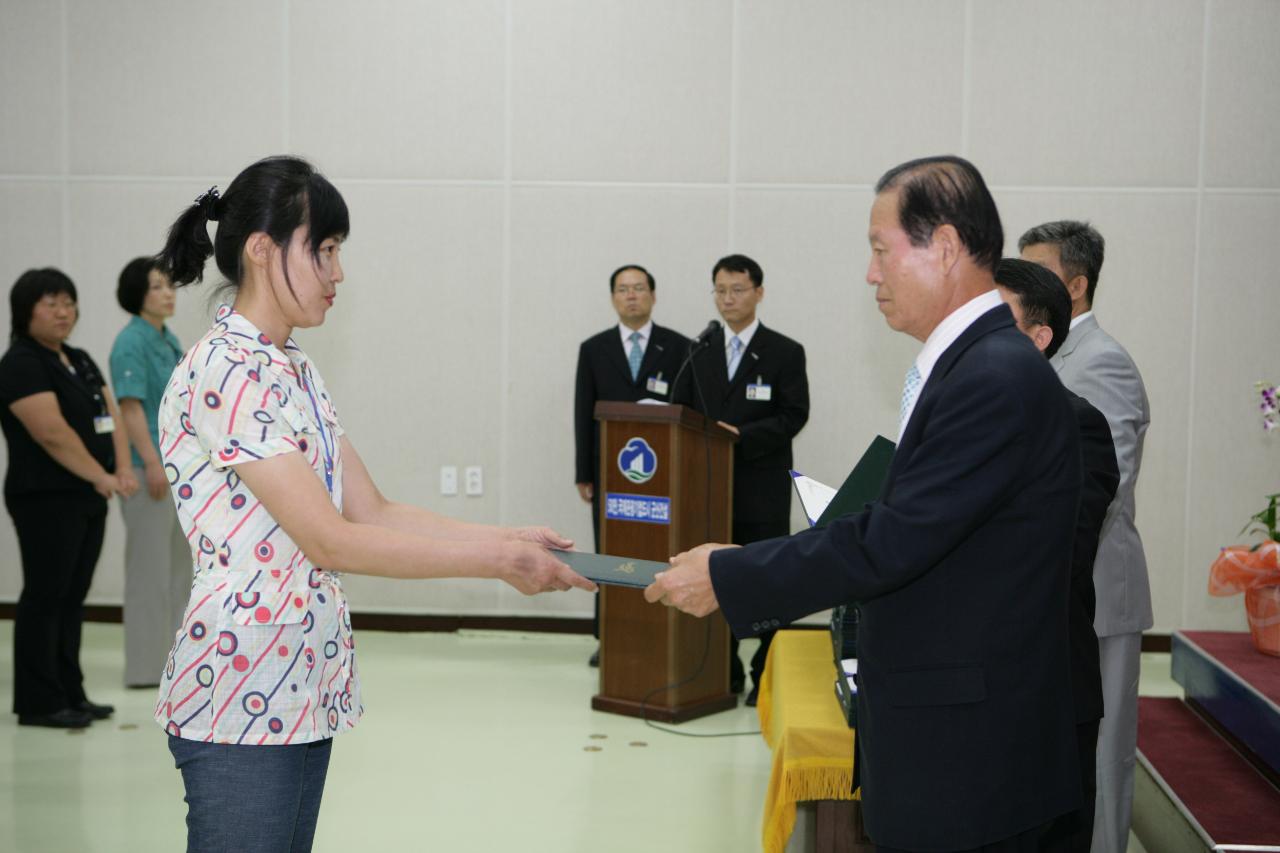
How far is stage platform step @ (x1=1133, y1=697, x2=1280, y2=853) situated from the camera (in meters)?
2.87

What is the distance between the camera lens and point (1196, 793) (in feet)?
10.4

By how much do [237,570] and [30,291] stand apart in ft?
11.7

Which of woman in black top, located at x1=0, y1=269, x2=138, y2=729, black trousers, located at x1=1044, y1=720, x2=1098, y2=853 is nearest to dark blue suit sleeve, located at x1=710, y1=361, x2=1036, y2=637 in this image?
black trousers, located at x1=1044, y1=720, x2=1098, y2=853

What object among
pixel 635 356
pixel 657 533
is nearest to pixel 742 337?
pixel 635 356

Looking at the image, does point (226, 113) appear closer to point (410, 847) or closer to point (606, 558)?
point (410, 847)

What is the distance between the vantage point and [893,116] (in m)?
6.31

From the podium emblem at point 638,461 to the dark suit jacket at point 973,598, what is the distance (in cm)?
307

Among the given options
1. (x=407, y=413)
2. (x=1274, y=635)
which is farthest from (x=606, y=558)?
(x=407, y=413)

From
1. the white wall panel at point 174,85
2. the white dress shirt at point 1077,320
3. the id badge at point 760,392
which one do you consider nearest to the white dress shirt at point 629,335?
the id badge at point 760,392

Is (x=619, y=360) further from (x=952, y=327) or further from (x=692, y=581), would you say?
(x=952, y=327)

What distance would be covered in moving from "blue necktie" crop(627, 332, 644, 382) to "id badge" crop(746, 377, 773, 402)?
706mm

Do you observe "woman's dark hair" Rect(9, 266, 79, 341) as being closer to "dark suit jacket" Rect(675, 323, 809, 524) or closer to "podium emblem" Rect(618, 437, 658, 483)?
"podium emblem" Rect(618, 437, 658, 483)

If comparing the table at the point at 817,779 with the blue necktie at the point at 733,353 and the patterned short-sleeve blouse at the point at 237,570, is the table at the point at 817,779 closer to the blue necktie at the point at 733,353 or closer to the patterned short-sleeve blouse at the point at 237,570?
the patterned short-sleeve blouse at the point at 237,570

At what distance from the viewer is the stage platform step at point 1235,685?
10.7 feet
